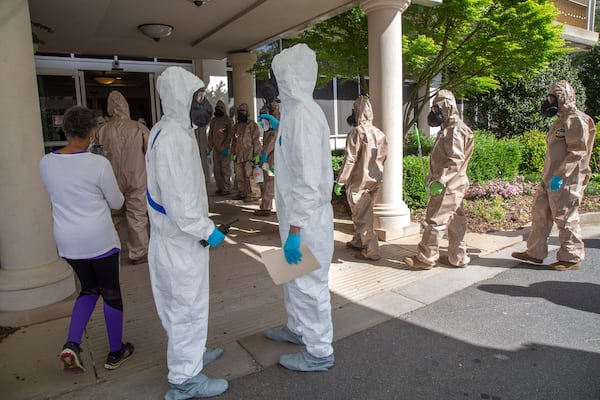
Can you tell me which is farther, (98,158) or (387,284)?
(387,284)

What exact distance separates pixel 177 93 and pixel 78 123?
718 millimetres

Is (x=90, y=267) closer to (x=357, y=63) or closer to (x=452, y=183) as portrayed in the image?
(x=452, y=183)

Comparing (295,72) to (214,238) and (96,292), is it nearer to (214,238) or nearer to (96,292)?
(214,238)

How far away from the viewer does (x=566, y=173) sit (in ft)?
15.8

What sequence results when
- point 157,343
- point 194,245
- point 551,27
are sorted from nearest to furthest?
point 194,245
point 157,343
point 551,27

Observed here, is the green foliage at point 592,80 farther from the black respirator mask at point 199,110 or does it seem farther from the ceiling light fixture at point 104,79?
the black respirator mask at point 199,110

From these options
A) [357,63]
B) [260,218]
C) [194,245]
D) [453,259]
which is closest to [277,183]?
[194,245]

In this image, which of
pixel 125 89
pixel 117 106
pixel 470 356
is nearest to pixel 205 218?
pixel 470 356

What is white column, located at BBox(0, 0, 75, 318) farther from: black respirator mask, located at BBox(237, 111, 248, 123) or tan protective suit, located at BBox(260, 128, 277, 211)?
black respirator mask, located at BBox(237, 111, 248, 123)

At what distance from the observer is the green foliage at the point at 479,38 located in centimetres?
736

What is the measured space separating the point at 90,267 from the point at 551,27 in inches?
310

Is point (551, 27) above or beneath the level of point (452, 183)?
above

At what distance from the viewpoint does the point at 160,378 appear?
2967 millimetres

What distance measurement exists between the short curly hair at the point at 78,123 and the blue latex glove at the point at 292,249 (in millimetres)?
1507
